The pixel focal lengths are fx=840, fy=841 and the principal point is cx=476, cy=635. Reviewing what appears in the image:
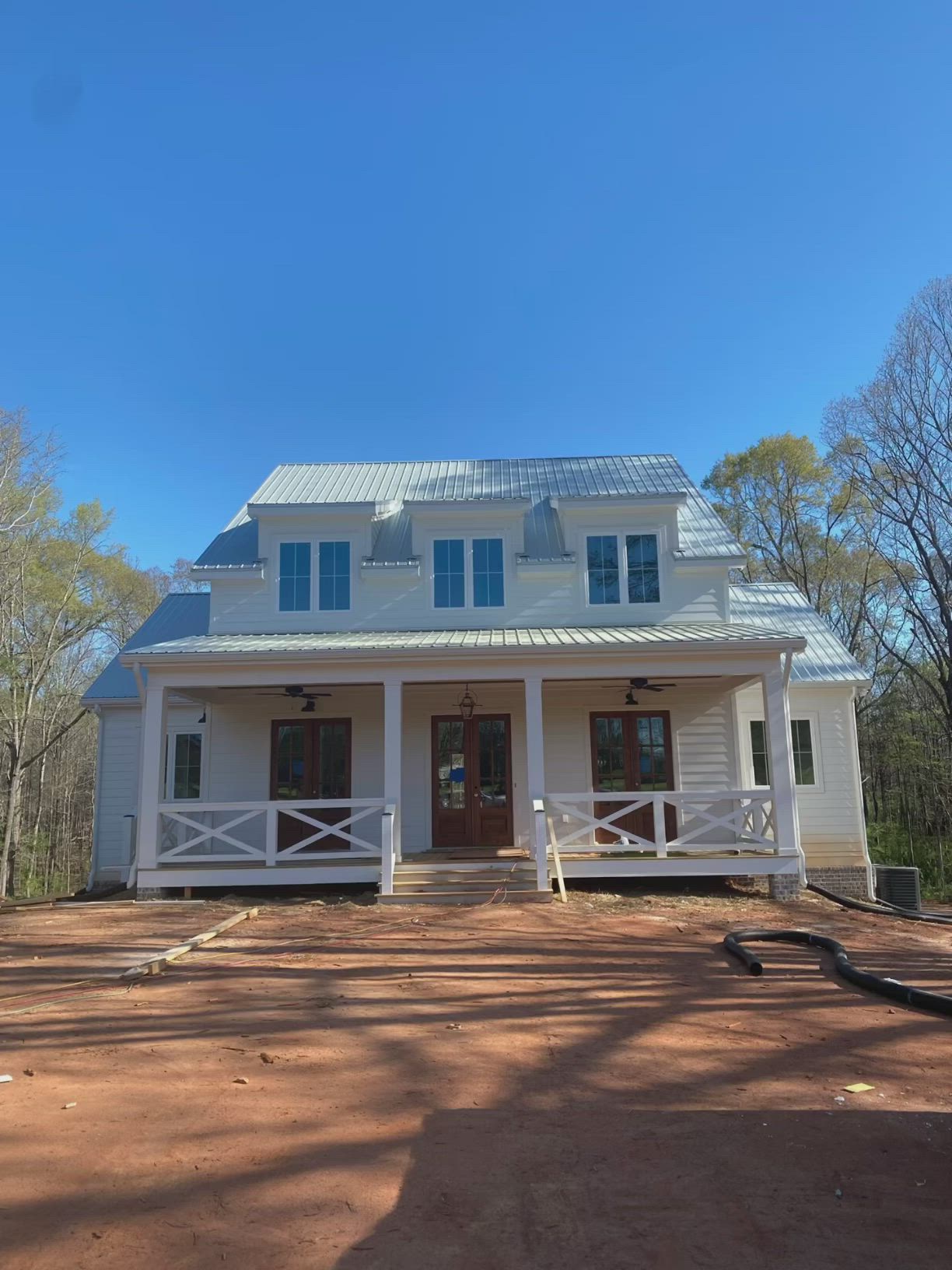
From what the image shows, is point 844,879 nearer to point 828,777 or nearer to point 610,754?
point 828,777

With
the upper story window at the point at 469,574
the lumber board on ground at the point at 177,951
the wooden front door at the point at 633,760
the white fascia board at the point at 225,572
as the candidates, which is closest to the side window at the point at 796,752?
the wooden front door at the point at 633,760

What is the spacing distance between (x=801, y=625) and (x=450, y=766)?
24.6 ft

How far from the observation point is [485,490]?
16.3m

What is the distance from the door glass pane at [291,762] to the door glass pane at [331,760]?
0.30 m

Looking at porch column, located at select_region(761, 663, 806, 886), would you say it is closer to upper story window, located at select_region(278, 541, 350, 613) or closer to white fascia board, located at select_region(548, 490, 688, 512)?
white fascia board, located at select_region(548, 490, 688, 512)

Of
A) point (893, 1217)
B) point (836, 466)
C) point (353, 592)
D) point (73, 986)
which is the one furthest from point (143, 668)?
point (836, 466)

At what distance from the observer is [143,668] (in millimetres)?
12523

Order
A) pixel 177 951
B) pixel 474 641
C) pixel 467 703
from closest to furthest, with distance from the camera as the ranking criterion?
pixel 177 951 < pixel 474 641 < pixel 467 703

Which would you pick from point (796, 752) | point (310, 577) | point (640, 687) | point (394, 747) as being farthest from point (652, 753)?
point (310, 577)

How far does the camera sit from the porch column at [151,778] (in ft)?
39.9

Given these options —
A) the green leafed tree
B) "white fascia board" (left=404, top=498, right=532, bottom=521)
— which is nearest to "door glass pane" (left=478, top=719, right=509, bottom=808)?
"white fascia board" (left=404, top=498, right=532, bottom=521)

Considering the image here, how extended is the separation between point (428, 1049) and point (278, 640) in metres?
9.06

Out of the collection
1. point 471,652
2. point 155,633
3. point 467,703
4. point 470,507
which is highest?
point 470,507

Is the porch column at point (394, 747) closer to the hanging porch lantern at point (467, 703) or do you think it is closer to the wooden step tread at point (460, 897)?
the wooden step tread at point (460, 897)
